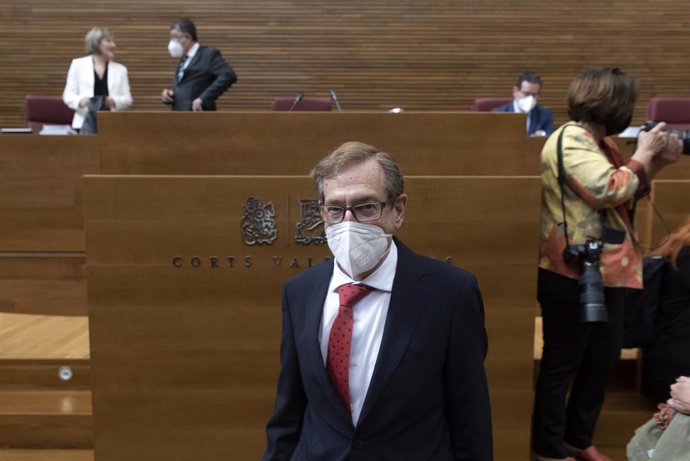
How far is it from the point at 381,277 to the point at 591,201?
1.07 m

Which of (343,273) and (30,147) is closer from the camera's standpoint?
(343,273)

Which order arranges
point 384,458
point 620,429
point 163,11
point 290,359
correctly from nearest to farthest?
1. point 384,458
2. point 290,359
3. point 620,429
4. point 163,11

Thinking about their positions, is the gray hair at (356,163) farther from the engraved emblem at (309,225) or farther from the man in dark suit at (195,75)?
the man in dark suit at (195,75)

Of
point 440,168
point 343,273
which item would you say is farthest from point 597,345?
point 343,273

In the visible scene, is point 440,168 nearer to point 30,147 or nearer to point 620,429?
point 620,429

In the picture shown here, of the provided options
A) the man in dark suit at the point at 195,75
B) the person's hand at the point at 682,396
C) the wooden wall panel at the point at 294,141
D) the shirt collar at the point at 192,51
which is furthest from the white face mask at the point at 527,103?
the person's hand at the point at 682,396

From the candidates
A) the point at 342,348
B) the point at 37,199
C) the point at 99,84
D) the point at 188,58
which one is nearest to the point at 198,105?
the point at 188,58

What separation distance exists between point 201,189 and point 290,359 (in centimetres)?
100

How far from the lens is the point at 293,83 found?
6984 millimetres

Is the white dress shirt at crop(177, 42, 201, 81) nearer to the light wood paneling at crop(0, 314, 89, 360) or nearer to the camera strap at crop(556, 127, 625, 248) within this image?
the light wood paneling at crop(0, 314, 89, 360)

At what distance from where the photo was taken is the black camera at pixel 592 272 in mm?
2078

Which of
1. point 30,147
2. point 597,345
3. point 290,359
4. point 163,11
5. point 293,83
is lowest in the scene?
point 597,345

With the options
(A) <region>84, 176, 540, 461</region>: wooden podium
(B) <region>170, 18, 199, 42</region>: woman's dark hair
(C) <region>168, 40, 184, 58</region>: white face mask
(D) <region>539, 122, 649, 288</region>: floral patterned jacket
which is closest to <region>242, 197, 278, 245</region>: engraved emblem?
(A) <region>84, 176, 540, 461</region>: wooden podium

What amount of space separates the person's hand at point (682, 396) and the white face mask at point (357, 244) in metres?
0.67
